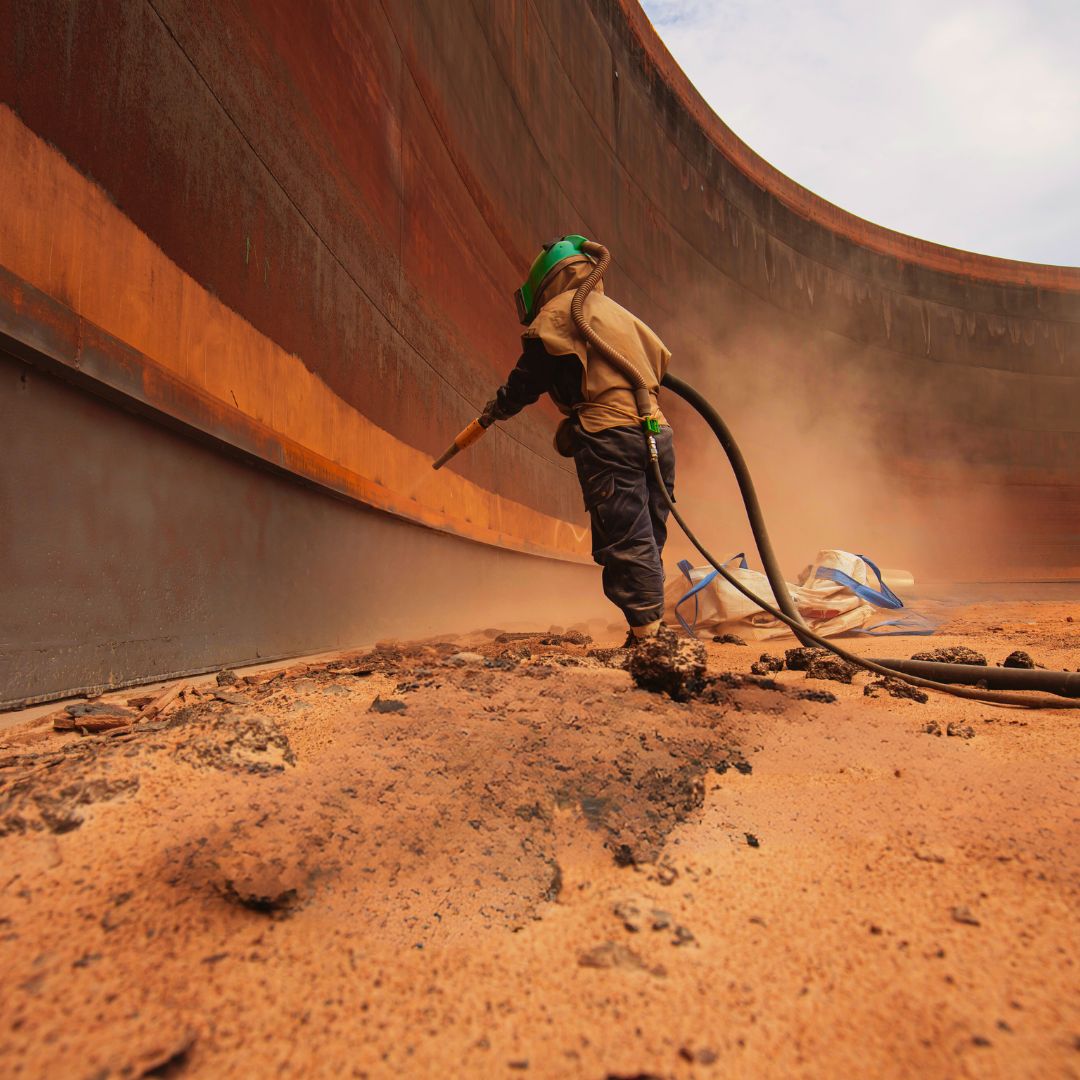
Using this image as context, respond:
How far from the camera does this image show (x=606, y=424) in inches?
74.4

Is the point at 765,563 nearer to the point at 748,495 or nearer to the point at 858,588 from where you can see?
the point at 748,495

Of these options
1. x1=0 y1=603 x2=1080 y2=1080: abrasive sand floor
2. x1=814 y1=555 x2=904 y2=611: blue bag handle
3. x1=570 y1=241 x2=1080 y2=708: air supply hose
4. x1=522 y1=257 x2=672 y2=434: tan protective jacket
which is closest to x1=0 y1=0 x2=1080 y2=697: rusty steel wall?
x1=0 y1=603 x2=1080 y2=1080: abrasive sand floor

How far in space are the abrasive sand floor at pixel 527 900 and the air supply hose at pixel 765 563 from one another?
0.45 m

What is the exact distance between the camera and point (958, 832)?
776mm

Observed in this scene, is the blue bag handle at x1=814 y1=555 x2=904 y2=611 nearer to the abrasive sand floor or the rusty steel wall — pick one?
the rusty steel wall

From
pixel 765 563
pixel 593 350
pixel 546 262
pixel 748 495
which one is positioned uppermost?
pixel 546 262

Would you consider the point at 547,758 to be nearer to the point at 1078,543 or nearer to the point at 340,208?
the point at 340,208

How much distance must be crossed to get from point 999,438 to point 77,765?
45.4ft

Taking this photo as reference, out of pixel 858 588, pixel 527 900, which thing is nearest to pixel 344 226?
pixel 527 900

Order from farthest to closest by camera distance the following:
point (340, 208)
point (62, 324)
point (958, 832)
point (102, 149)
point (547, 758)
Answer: point (340, 208) → point (102, 149) → point (62, 324) → point (547, 758) → point (958, 832)

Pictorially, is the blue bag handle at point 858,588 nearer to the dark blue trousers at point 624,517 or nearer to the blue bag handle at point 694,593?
the blue bag handle at point 694,593

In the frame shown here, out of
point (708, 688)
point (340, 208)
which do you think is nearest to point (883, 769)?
point (708, 688)

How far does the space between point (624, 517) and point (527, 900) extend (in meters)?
1.29

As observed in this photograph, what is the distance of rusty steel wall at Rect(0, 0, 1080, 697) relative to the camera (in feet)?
4.45
